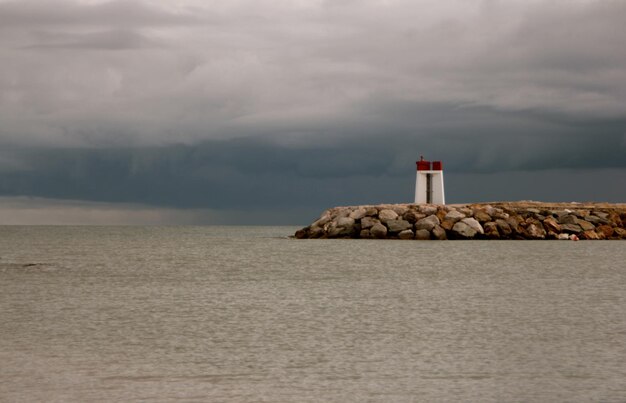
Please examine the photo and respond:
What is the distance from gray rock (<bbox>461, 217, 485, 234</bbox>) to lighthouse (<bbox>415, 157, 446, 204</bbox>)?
3693 mm

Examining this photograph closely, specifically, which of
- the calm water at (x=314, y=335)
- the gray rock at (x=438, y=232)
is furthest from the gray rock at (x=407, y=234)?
the calm water at (x=314, y=335)

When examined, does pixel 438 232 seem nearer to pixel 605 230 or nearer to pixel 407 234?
pixel 407 234

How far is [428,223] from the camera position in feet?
154

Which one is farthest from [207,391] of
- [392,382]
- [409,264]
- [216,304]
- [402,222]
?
[402,222]

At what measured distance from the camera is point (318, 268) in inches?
1395

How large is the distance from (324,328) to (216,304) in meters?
5.58

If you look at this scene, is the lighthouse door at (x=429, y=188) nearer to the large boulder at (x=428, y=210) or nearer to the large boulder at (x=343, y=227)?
the large boulder at (x=428, y=210)

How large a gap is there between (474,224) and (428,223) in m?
2.88

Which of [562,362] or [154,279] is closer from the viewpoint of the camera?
[562,362]

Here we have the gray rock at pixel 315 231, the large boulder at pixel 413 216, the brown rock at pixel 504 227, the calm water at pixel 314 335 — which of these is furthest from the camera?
the gray rock at pixel 315 231

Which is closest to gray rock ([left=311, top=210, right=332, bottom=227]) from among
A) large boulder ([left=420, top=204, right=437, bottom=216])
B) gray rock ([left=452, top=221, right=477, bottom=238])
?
large boulder ([left=420, top=204, right=437, bottom=216])

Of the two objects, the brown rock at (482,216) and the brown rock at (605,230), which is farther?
the brown rock at (605,230)

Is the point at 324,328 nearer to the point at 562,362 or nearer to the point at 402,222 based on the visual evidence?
the point at 562,362

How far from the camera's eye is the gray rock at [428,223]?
47.0 meters
